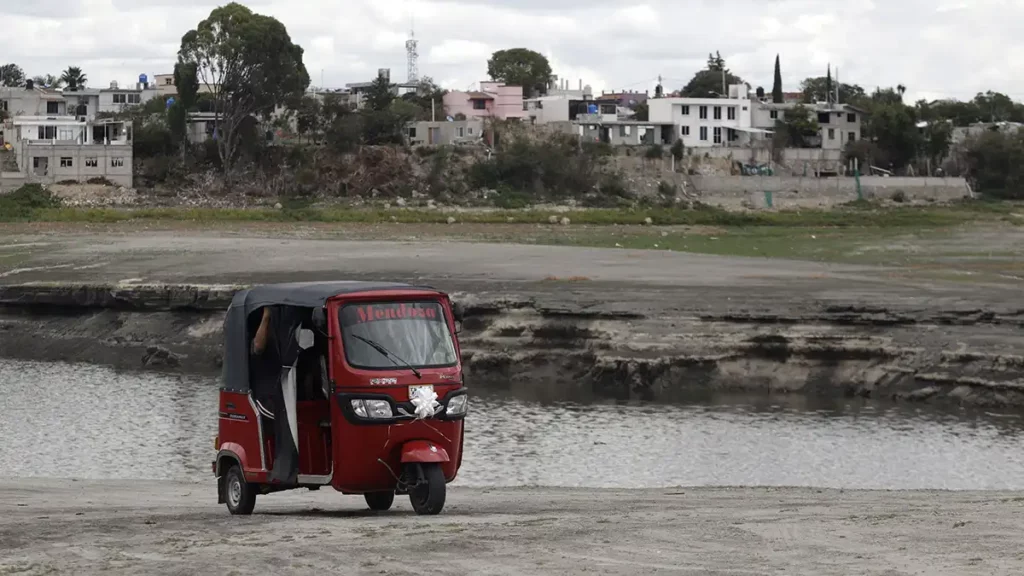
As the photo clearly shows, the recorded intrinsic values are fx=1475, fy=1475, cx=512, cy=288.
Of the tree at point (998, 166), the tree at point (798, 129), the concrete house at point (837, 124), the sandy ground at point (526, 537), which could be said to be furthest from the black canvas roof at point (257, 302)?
the concrete house at point (837, 124)

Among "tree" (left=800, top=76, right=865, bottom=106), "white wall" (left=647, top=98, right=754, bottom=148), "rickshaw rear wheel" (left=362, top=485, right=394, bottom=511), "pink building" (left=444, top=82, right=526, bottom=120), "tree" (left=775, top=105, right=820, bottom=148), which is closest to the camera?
"rickshaw rear wheel" (left=362, top=485, right=394, bottom=511)

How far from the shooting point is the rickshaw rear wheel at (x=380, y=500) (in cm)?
1534

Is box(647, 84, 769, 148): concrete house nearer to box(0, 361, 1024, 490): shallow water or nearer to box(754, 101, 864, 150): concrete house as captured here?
box(754, 101, 864, 150): concrete house

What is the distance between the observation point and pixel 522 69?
167 m

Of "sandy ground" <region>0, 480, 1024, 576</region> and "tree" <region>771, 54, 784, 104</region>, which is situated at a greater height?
"tree" <region>771, 54, 784, 104</region>

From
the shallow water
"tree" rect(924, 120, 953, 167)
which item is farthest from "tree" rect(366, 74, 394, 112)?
the shallow water

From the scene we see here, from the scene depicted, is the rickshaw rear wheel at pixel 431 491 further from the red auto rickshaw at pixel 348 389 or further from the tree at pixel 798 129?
the tree at pixel 798 129

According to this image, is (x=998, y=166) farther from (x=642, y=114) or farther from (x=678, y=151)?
(x=642, y=114)

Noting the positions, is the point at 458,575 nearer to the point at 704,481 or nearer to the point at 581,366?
the point at 704,481

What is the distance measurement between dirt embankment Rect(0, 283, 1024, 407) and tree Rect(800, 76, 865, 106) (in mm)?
122279

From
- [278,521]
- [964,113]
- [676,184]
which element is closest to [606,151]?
[676,184]

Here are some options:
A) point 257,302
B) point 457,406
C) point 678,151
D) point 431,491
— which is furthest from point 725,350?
point 678,151

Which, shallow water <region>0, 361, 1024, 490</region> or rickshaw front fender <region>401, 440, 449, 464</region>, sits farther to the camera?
shallow water <region>0, 361, 1024, 490</region>

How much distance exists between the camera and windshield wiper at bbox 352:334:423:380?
14.0 meters
